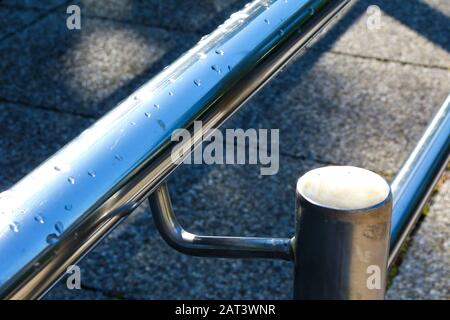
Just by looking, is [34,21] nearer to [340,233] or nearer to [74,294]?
[74,294]

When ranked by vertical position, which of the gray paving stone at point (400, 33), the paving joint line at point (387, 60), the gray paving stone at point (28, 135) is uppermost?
the gray paving stone at point (400, 33)

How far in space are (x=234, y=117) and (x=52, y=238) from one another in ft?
9.11

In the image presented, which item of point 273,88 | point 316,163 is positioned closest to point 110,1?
point 273,88

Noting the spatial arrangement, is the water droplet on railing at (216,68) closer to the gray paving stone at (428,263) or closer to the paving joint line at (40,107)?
the gray paving stone at (428,263)

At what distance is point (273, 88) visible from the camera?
3.60 meters

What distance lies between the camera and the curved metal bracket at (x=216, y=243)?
87 centimetres

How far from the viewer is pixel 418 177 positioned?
1.16 meters

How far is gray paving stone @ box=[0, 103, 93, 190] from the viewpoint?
309 centimetres

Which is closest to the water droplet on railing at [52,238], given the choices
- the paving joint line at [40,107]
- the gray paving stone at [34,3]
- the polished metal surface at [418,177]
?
the polished metal surface at [418,177]

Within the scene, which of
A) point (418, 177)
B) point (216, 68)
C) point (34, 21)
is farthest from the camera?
point (34, 21)

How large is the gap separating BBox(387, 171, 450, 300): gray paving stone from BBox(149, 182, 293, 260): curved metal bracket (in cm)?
162

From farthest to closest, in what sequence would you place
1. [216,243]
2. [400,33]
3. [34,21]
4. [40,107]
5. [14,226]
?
1. [34,21]
2. [400,33]
3. [40,107]
4. [216,243]
5. [14,226]

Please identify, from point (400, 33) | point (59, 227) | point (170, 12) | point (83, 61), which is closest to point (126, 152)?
point (59, 227)

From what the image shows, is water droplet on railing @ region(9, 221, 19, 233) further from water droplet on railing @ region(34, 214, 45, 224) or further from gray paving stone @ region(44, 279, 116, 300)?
gray paving stone @ region(44, 279, 116, 300)
